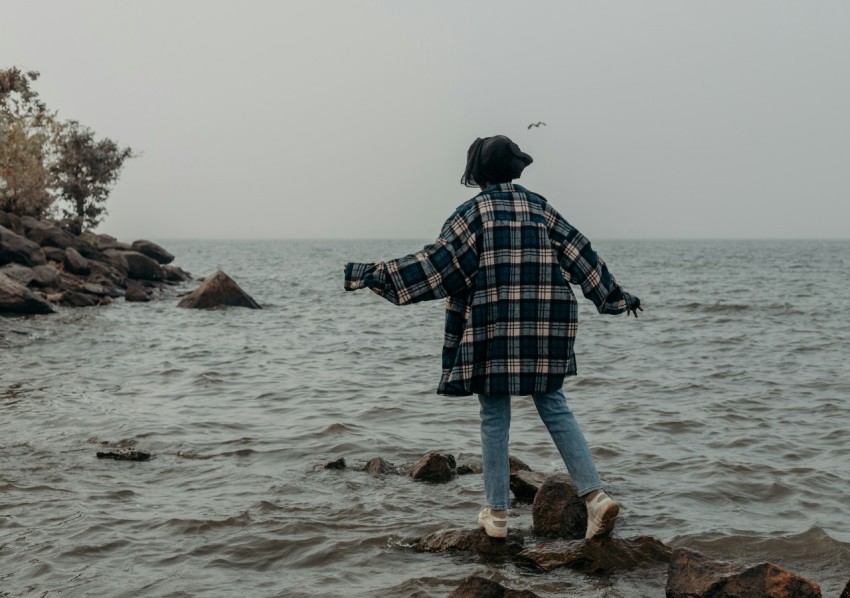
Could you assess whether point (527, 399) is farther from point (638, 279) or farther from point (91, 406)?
point (638, 279)

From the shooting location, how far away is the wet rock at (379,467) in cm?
661

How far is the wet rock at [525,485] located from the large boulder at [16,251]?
71.6 feet

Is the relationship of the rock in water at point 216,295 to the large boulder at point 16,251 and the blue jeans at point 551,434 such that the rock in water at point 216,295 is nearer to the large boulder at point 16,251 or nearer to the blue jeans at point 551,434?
the large boulder at point 16,251

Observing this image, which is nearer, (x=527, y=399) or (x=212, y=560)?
(x=212, y=560)

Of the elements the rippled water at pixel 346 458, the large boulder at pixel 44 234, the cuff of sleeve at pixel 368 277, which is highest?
the large boulder at pixel 44 234

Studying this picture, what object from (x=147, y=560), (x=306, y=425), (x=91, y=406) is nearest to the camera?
(x=147, y=560)

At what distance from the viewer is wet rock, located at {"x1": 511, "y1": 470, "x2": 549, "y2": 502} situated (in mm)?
5766

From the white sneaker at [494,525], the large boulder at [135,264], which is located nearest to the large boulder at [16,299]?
the large boulder at [135,264]

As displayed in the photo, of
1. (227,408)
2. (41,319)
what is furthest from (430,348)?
(41,319)

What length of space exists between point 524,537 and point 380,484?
160 cm

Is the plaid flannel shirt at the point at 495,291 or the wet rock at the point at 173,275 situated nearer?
the plaid flannel shirt at the point at 495,291

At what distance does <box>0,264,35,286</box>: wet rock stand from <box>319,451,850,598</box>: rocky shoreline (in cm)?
2040

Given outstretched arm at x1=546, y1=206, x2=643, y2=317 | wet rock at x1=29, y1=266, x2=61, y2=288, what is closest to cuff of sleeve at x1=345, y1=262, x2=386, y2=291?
outstretched arm at x1=546, y1=206, x2=643, y2=317

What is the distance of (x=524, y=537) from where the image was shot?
16.4 ft
